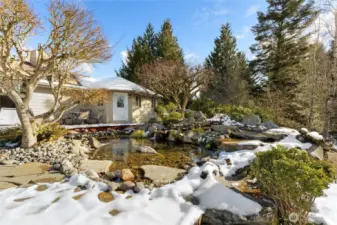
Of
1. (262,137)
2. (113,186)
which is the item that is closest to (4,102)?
(113,186)

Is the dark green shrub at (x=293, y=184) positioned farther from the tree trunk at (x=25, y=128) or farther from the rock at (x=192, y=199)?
the tree trunk at (x=25, y=128)

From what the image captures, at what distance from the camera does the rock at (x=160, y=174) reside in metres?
3.40

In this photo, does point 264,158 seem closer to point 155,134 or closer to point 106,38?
point 106,38

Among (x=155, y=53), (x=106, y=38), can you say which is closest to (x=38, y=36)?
(x=106, y=38)

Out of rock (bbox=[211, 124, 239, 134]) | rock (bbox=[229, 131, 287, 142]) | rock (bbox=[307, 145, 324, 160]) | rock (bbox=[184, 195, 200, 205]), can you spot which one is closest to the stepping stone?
rock (bbox=[184, 195, 200, 205])

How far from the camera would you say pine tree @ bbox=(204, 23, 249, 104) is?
16584mm

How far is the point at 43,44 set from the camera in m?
5.35

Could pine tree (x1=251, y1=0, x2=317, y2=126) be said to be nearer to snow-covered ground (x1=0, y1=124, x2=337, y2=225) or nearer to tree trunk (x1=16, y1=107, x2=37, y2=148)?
snow-covered ground (x1=0, y1=124, x2=337, y2=225)

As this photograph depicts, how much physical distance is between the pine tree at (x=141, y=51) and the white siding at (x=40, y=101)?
35.9 ft

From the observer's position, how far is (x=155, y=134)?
8.94 metres

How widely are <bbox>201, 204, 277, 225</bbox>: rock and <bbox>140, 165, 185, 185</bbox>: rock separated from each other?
1.19m

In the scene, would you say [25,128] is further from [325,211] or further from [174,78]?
[174,78]

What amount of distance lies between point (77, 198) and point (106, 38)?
5225 mm

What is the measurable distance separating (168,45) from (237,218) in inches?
786
